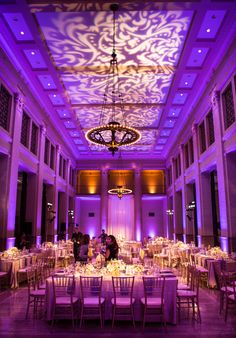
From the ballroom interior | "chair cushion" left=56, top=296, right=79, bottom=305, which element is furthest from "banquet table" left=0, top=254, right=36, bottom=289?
"chair cushion" left=56, top=296, right=79, bottom=305

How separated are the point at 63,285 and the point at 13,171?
577cm

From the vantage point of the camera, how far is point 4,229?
900cm

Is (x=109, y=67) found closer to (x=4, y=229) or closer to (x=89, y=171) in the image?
(x=4, y=229)

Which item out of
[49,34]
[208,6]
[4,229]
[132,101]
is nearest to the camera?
[208,6]

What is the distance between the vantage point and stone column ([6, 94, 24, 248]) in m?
9.33

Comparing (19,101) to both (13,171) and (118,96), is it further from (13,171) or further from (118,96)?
(118,96)

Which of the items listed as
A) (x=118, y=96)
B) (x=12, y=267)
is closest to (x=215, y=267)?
(x=12, y=267)

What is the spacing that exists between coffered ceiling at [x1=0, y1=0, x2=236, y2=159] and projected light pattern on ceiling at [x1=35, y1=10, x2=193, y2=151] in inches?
1.0

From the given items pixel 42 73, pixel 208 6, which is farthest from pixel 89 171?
pixel 208 6

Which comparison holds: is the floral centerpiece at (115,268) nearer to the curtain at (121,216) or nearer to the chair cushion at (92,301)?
the chair cushion at (92,301)

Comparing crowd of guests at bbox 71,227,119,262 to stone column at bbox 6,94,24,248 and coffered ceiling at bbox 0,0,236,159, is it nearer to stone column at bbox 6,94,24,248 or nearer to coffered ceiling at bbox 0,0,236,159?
stone column at bbox 6,94,24,248

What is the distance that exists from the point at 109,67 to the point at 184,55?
243cm

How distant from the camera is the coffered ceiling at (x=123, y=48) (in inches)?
283

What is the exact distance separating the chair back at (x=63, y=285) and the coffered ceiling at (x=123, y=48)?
5923mm
